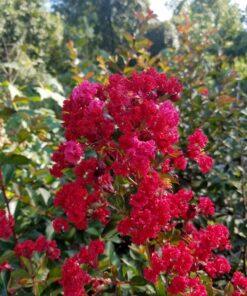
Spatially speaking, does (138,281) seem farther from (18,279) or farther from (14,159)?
(14,159)

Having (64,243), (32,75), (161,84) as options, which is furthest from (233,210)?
(32,75)

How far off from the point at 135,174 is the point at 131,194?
0.08 metres

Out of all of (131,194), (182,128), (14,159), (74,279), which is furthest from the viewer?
(182,128)

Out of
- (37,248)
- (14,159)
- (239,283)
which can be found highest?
(14,159)

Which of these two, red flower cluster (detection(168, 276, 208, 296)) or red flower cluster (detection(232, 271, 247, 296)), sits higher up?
red flower cluster (detection(168, 276, 208, 296))

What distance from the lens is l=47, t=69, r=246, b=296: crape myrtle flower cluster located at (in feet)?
4.46

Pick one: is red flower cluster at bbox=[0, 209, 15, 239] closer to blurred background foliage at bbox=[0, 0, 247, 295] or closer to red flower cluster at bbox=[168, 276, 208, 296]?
blurred background foliage at bbox=[0, 0, 247, 295]

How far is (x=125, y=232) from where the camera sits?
4.58 ft

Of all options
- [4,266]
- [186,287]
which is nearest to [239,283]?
[186,287]

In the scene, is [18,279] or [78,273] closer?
[78,273]

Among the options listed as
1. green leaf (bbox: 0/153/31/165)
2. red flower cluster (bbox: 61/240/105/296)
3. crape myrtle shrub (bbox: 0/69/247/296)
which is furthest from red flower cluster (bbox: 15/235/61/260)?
green leaf (bbox: 0/153/31/165)

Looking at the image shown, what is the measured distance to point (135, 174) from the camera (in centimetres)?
143

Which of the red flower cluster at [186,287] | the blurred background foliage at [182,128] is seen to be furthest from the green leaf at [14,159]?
the red flower cluster at [186,287]

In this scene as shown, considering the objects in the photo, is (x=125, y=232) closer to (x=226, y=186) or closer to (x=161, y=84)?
(x=161, y=84)
